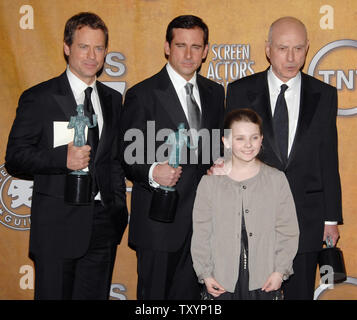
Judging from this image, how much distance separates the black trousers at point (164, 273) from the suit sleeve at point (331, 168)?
2.92 feet

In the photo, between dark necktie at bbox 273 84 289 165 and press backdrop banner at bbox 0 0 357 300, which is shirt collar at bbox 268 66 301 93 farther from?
press backdrop banner at bbox 0 0 357 300

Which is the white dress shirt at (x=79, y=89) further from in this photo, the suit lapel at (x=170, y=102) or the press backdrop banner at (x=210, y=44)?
the press backdrop banner at (x=210, y=44)

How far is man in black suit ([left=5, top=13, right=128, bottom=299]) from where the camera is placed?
3.05 m

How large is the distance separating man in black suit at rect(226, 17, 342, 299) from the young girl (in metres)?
0.44

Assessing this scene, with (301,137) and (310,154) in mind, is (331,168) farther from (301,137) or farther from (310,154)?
(301,137)

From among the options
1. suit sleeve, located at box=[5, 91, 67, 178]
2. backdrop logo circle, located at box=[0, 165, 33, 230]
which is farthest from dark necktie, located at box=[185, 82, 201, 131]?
backdrop logo circle, located at box=[0, 165, 33, 230]

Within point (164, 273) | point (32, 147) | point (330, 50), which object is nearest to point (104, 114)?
point (32, 147)

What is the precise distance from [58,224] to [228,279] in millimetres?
1031

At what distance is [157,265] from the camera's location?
3.30 meters

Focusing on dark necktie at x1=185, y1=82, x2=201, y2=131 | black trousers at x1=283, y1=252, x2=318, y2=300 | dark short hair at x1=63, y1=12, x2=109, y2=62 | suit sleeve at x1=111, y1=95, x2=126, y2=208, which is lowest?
black trousers at x1=283, y1=252, x2=318, y2=300

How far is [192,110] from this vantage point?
335 centimetres

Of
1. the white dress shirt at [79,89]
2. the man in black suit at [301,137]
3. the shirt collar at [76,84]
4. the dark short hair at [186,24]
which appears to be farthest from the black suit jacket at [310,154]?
the shirt collar at [76,84]

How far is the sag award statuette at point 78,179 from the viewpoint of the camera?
2.98 metres
